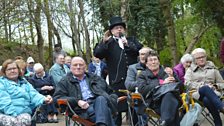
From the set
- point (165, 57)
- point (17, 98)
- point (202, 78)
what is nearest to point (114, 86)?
point (202, 78)

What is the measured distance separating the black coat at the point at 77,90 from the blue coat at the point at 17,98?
12.0 inches

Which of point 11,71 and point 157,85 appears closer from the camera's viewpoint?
point 11,71

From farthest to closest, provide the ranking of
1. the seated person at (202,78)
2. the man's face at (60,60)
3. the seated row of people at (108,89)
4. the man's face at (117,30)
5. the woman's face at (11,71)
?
1. the man's face at (60,60)
2. the man's face at (117,30)
3. the seated person at (202,78)
4. the woman's face at (11,71)
5. the seated row of people at (108,89)

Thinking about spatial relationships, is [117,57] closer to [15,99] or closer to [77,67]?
[77,67]

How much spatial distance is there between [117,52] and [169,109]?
66.3 inches

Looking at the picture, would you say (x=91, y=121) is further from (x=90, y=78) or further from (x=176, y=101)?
(x=176, y=101)

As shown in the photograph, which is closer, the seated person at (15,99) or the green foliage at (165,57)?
the seated person at (15,99)

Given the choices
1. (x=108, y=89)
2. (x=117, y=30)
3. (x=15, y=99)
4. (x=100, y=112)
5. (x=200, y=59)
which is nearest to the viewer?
(x=100, y=112)

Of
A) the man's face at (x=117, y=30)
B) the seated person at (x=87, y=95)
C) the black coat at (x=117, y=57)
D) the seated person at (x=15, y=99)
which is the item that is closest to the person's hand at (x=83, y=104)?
the seated person at (x=87, y=95)

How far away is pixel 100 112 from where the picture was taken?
525 cm

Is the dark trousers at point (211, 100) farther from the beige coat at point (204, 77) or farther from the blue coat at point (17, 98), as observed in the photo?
the blue coat at point (17, 98)

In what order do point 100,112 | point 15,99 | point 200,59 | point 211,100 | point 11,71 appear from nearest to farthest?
point 100,112, point 15,99, point 11,71, point 211,100, point 200,59

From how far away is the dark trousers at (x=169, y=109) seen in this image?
5328mm

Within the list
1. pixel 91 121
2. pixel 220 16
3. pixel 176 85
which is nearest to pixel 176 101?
pixel 176 85
